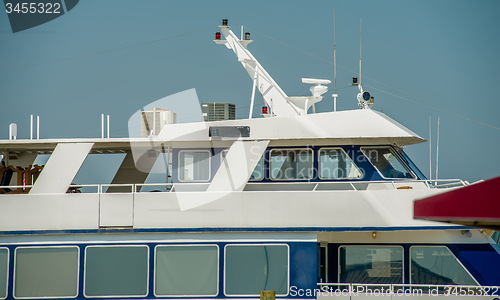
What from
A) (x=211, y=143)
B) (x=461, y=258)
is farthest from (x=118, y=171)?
(x=461, y=258)

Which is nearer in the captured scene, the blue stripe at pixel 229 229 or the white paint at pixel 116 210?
the blue stripe at pixel 229 229

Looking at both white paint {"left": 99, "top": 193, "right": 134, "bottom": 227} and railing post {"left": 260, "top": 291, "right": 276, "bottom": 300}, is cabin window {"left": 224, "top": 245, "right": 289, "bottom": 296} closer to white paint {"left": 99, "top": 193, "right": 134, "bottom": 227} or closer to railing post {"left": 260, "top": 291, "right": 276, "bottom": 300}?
railing post {"left": 260, "top": 291, "right": 276, "bottom": 300}

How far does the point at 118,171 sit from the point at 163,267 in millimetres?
4640

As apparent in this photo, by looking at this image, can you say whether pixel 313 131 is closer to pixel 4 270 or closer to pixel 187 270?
pixel 187 270

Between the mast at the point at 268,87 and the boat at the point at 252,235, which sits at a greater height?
the mast at the point at 268,87

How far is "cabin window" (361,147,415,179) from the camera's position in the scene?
11969mm

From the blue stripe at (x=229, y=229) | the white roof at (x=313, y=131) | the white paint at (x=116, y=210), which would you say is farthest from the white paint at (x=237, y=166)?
the white paint at (x=116, y=210)

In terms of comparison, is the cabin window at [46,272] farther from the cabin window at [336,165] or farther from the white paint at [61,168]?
the cabin window at [336,165]

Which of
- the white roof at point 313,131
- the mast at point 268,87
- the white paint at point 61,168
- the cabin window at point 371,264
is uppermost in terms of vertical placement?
the mast at point 268,87

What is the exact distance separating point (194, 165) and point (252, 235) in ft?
8.28

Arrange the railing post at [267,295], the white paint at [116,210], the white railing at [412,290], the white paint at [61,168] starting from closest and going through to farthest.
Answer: the railing post at [267,295]
the white railing at [412,290]
the white paint at [116,210]
the white paint at [61,168]

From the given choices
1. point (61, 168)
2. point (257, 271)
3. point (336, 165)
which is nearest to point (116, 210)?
point (61, 168)

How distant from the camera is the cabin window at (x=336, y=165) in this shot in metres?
→ 12.0

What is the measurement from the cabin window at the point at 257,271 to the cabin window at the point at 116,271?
1.79 metres
